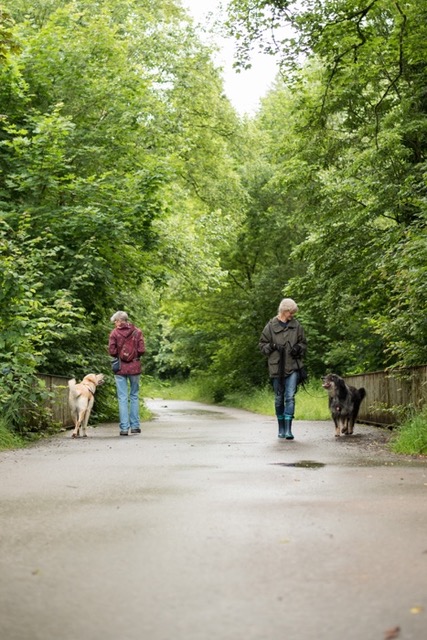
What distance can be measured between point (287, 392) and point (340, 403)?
1869 millimetres

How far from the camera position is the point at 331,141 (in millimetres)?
24359

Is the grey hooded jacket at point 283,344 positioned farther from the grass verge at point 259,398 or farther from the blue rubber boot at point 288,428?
the grass verge at point 259,398

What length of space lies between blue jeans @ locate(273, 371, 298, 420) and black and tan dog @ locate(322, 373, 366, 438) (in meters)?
1.49

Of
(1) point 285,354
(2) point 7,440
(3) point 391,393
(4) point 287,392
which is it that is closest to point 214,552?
(2) point 7,440

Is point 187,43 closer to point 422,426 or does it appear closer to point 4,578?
point 422,426

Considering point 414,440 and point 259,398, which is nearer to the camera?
point 414,440

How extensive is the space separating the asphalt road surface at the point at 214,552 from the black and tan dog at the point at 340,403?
5.26m

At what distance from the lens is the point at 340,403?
15008 mm

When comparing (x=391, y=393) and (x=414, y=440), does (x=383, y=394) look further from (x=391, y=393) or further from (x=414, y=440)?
(x=414, y=440)

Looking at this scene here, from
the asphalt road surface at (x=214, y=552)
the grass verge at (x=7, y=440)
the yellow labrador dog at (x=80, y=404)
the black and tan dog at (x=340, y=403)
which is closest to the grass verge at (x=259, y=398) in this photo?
the black and tan dog at (x=340, y=403)

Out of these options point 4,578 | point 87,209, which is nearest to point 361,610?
point 4,578

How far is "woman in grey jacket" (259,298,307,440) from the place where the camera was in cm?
1357

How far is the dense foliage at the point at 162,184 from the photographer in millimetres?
14734

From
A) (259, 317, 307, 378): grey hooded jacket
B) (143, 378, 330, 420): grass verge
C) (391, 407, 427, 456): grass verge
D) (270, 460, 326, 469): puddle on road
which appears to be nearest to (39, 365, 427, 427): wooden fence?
(391, 407, 427, 456): grass verge
